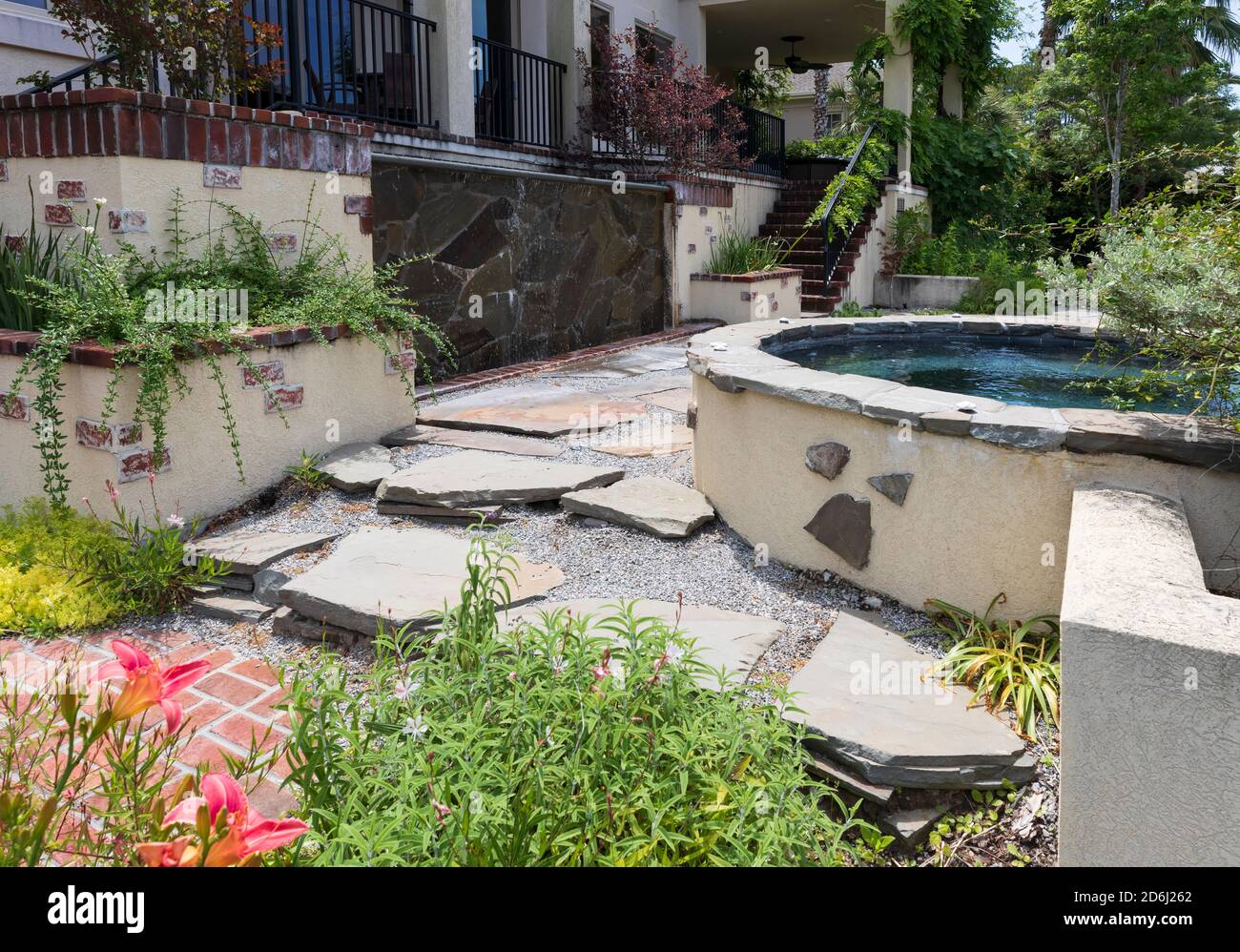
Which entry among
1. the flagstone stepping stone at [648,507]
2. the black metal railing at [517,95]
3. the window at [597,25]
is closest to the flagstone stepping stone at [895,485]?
the flagstone stepping stone at [648,507]

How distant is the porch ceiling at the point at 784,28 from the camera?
14.4 meters

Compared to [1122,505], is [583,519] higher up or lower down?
lower down

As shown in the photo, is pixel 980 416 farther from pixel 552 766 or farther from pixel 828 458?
pixel 552 766

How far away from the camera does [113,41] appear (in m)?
5.05

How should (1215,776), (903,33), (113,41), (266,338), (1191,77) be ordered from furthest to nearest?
(1191,77)
(903,33)
(113,41)
(266,338)
(1215,776)

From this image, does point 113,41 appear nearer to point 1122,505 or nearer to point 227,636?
point 227,636

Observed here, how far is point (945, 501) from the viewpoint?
10.9 ft

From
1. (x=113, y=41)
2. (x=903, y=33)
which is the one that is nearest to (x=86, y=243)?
(x=113, y=41)

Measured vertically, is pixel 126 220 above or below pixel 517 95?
below

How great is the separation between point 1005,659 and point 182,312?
3477mm

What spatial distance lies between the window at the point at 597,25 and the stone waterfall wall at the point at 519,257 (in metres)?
3.81

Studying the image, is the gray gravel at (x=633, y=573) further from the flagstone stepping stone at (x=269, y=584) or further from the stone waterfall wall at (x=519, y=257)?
the stone waterfall wall at (x=519, y=257)

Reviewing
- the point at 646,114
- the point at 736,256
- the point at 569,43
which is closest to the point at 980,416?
the point at 736,256
